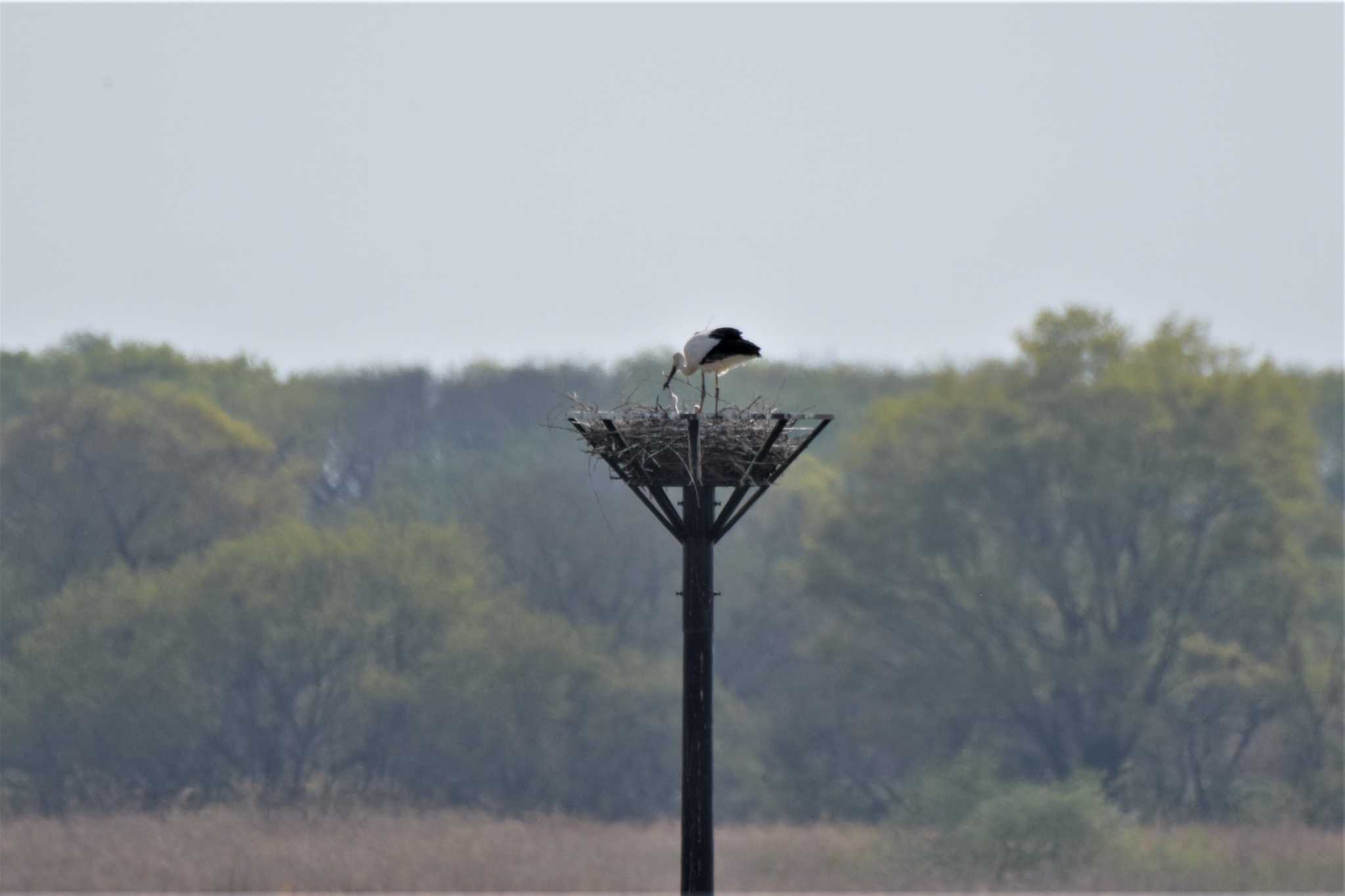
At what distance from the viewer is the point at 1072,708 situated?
3166 centimetres

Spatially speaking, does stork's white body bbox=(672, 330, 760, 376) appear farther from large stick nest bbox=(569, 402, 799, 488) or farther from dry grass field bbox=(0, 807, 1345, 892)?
dry grass field bbox=(0, 807, 1345, 892)

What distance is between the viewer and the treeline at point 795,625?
31.1 m

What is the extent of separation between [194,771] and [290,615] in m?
3.10

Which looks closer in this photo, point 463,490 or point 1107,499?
point 1107,499

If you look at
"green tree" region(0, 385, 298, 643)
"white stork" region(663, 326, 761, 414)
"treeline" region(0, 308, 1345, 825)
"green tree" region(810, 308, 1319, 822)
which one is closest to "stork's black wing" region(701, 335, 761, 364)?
"white stork" region(663, 326, 761, 414)

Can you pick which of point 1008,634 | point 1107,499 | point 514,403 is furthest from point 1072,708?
point 514,403

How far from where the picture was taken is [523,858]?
27.8 m

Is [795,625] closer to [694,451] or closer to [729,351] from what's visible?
[729,351]

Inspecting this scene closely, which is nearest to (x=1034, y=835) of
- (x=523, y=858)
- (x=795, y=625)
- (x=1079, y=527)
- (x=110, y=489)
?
(x=1079, y=527)

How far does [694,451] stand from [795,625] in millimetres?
25517

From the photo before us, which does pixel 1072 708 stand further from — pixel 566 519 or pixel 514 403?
pixel 514 403

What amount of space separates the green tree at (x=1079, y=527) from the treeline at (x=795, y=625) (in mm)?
58

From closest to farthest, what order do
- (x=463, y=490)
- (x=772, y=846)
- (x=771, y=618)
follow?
(x=772, y=846)
(x=771, y=618)
(x=463, y=490)

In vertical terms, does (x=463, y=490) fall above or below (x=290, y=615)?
above
